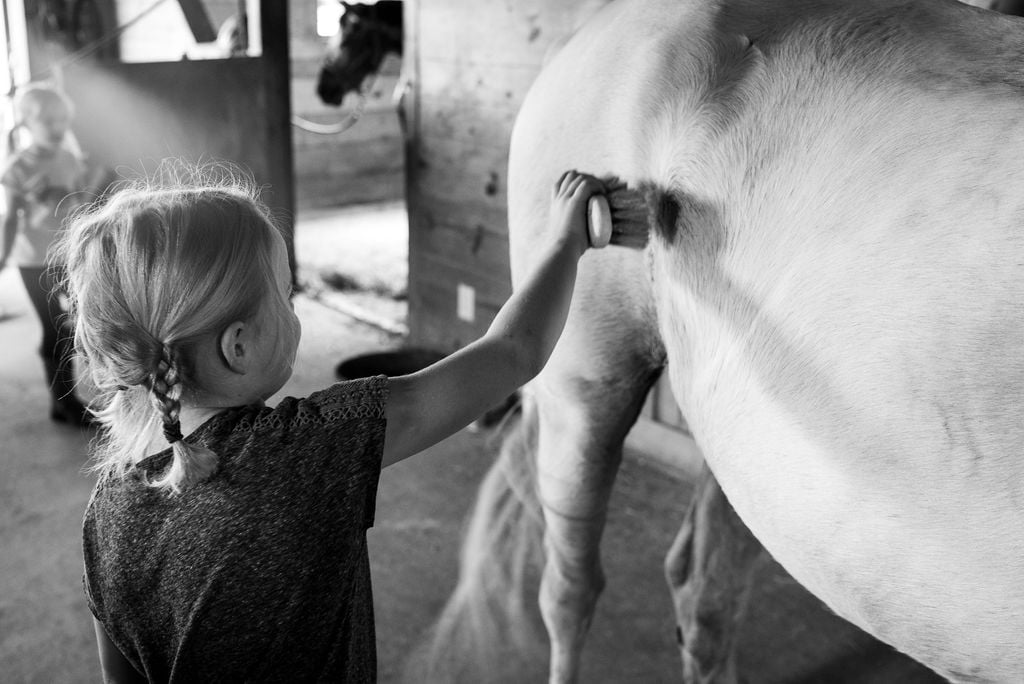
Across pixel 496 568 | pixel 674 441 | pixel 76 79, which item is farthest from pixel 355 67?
pixel 496 568

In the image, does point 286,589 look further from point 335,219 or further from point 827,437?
point 335,219

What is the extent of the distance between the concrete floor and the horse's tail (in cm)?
5

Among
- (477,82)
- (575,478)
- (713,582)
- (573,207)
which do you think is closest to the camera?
(573,207)

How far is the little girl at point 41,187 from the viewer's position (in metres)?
2.80

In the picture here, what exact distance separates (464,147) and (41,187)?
1.30m

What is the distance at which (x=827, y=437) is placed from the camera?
94 centimetres

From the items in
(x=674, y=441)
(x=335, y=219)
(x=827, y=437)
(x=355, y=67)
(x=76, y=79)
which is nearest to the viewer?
(x=827, y=437)

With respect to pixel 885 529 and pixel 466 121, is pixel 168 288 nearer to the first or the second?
pixel 885 529

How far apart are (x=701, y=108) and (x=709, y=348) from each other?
284mm

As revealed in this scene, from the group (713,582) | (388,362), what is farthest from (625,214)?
(388,362)

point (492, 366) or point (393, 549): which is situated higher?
point (492, 366)

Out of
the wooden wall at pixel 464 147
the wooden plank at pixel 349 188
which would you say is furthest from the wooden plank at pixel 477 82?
the wooden plank at pixel 349 188

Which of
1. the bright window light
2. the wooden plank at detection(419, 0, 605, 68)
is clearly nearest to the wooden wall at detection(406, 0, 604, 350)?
the wooden plank at detection(419, 0, 605, 68)

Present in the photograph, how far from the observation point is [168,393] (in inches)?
29.8
